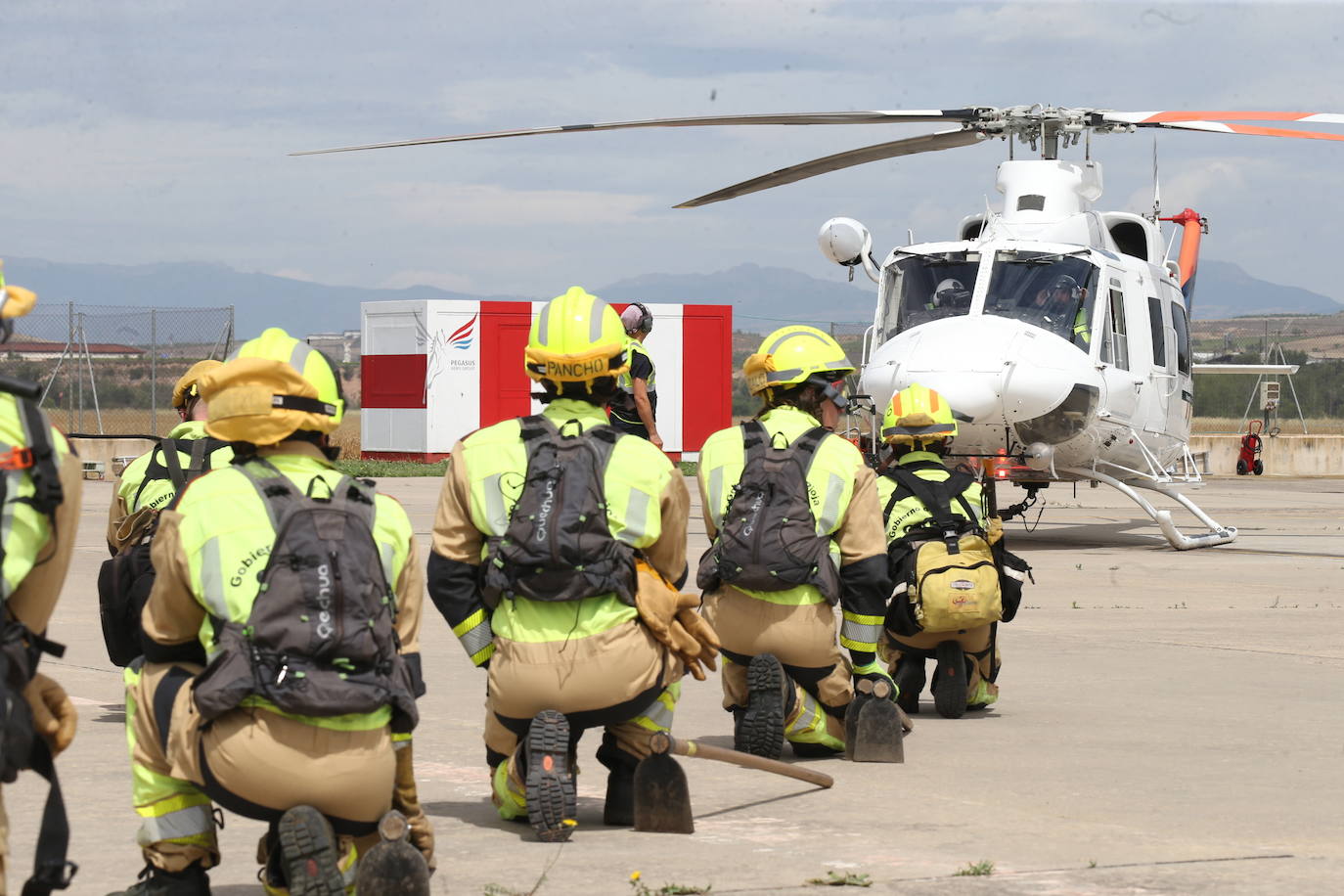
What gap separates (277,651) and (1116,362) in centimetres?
1278

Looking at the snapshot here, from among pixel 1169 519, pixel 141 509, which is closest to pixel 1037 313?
pixel 1169 519

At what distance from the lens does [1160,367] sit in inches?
669

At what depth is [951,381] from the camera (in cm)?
1467

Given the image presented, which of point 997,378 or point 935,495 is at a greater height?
point 997,378

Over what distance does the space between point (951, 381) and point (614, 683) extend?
9588 mm

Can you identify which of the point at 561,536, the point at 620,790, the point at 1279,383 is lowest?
the point at 620,790

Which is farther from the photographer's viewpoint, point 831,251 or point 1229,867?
point 831,251

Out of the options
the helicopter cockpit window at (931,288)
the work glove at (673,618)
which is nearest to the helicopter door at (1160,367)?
the helicopter cockpit window at (931,288)

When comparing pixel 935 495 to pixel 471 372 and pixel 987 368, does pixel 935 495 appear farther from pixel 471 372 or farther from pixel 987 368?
pixel 471 372

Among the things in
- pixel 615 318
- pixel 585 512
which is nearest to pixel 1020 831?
pixel 585 512

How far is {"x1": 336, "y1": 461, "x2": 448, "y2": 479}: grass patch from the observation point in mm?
26281

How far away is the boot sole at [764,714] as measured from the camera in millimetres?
6570

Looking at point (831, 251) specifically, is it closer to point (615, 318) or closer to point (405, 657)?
point (615, 318)

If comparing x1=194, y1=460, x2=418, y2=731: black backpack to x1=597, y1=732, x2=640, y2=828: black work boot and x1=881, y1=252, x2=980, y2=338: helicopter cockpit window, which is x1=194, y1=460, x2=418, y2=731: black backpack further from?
x1=881, y1=252, x2=980, y2=338: helicopter cockpit window
